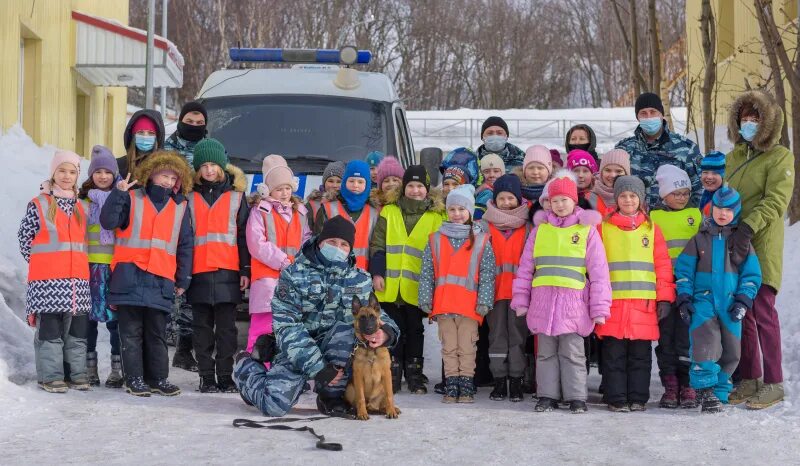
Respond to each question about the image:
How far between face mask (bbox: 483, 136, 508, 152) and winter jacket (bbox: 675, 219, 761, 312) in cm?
216

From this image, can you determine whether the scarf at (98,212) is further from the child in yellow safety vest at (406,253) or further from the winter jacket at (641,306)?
the winter jacket at (641,306)

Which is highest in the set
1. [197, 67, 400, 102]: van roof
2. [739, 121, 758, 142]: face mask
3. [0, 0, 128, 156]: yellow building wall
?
[0, 0, 128, 156]: yellow building wall

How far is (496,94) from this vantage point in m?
47.9

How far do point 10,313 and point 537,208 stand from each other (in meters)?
4.01

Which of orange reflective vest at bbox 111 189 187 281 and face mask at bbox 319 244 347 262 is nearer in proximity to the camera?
face mask at bbox 319 244 347 262

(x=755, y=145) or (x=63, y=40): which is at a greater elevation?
(x=63, y=40)

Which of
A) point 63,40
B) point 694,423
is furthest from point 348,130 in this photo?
point 63,40

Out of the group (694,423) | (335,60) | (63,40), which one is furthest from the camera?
(63,40)

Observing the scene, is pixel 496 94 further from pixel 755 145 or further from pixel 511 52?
pixel 755 145

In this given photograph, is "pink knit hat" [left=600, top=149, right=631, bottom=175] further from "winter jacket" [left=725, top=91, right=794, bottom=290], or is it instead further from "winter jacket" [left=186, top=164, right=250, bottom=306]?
"winter jacket" [left=186, top=164, right=250, bottom=306]

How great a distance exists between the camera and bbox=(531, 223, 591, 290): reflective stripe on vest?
6.84 meters

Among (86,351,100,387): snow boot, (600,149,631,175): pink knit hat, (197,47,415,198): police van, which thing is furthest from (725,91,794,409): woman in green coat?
(86,351,100,387): snow boot

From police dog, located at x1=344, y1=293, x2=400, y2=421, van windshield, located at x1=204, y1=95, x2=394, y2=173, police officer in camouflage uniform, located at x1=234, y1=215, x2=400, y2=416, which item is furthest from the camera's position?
van windshield, located at x1=204, y1=95, x2=394, y2=173

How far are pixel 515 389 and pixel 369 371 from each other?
1.48m
